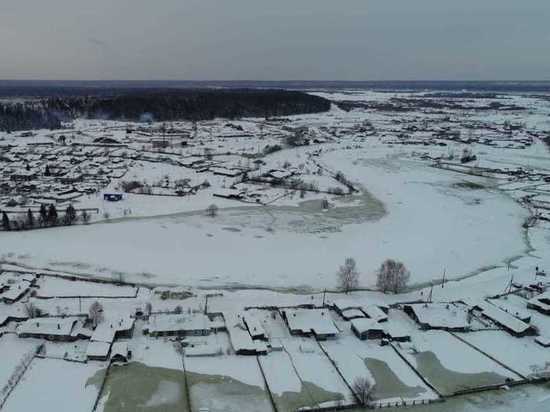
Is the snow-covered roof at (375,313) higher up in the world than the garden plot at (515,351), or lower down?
higher up

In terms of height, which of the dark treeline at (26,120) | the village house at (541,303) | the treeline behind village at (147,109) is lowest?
the village house at (541,303)

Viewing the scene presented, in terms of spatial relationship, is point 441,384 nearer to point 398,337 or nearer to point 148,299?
point 398,337

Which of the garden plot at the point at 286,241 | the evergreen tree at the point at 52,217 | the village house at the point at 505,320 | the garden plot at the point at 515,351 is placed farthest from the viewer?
the evergreen tree at the point at 52,217

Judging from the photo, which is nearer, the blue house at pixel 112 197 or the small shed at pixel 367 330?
the small shed at pixel 367 330

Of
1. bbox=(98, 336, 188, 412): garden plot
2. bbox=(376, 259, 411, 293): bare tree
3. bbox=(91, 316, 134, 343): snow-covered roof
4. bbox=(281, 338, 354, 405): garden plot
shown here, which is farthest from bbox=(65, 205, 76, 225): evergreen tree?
bbox=(376, 259, 411, 293): bare tree

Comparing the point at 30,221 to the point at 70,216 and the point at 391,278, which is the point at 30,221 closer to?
the point at 70,216

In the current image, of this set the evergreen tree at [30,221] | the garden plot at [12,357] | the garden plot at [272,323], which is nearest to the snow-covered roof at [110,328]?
the garden plot at [12,357]

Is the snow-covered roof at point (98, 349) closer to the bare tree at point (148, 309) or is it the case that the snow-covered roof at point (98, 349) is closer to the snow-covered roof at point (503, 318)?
the bare tree at point (148, 309)
